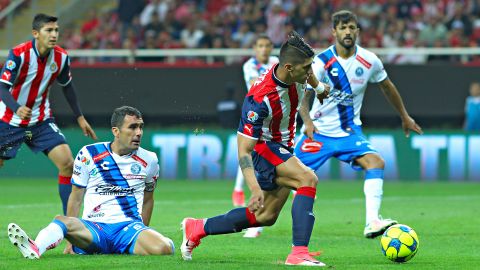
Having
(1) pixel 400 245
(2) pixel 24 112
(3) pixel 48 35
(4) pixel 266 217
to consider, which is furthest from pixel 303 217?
(3) pixel 48 35

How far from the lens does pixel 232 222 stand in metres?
9.26

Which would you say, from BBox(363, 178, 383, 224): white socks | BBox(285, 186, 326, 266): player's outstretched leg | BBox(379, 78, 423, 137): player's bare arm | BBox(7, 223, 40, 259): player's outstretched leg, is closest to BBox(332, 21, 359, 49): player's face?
BBox(379, 78, 423, 137): player's bare arm

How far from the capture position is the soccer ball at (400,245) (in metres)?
9.13

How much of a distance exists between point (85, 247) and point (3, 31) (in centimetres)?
1718

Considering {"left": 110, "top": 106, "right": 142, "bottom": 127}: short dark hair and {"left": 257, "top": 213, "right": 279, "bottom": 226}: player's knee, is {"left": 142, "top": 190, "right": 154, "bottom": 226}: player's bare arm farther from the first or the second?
{"left": 257, "top": 213, "right": 279, "bottom": 226}: player's knee

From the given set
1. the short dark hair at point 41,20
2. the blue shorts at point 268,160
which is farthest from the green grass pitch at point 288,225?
the short dark hair at point 41,20

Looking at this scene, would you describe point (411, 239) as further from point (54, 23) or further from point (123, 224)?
point (54, 23)

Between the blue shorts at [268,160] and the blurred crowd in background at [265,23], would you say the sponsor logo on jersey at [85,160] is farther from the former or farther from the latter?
the blurred crowd in background at [265,23]

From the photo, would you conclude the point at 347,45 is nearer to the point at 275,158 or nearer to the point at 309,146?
the point at 309,146

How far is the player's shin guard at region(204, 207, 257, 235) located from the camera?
30.4 ft

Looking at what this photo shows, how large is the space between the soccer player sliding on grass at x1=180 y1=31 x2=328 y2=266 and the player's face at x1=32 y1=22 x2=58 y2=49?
10.9ft

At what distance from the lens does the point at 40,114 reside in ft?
39.9

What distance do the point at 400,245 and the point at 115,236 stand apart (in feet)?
8.00

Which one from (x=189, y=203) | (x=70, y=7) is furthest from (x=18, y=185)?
(x=70, y=7)
